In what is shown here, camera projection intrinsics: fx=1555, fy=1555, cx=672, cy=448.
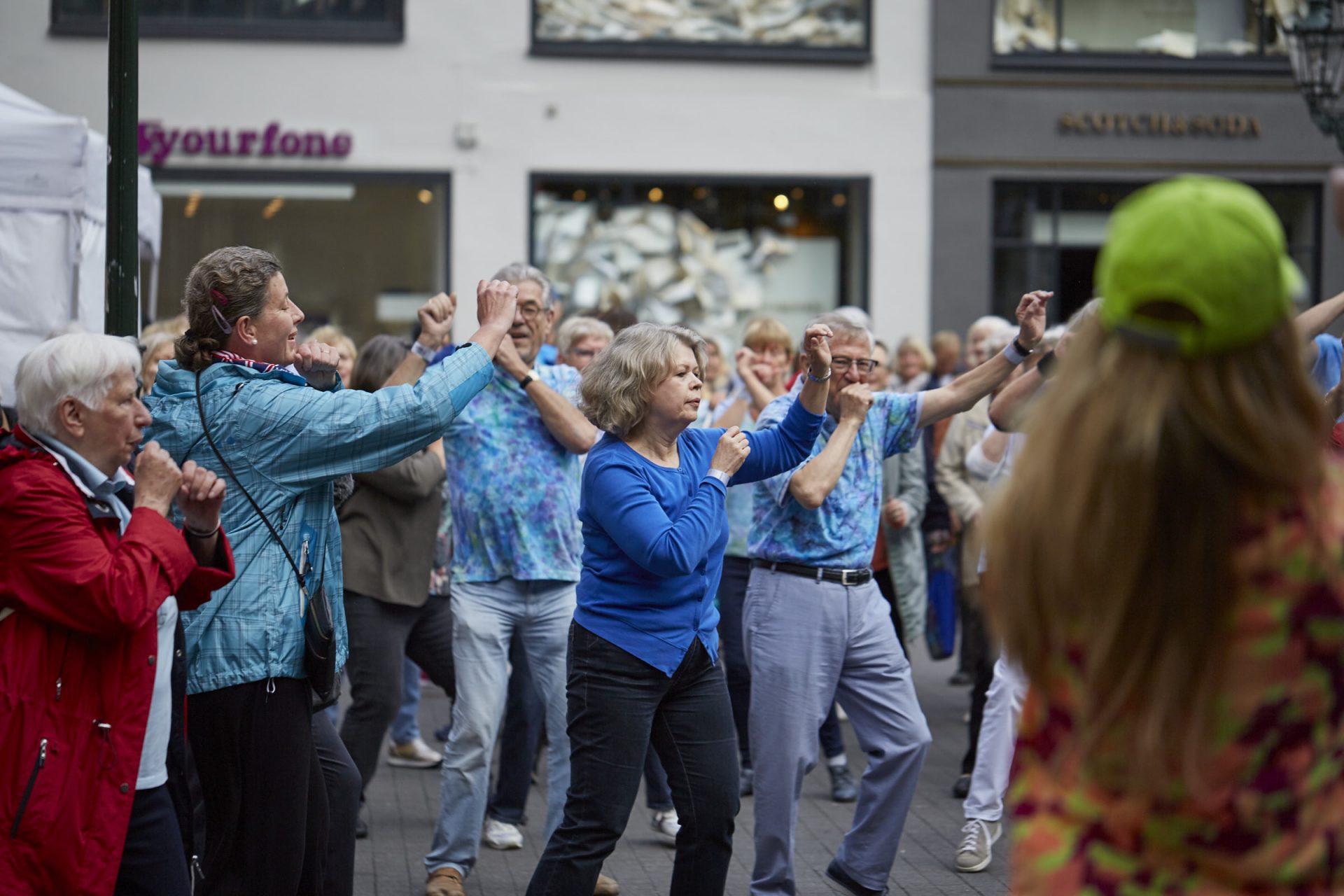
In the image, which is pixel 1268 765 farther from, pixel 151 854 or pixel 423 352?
pixel 423 352

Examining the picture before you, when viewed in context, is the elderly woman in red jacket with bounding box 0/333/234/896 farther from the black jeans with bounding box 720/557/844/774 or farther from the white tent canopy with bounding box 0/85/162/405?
the white tent canopy with bounding box 0/85/162/405

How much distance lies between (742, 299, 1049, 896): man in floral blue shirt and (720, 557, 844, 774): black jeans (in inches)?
82.9

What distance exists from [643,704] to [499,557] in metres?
1.57

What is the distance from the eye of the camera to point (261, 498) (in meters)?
3.94

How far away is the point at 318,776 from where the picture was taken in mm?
4195

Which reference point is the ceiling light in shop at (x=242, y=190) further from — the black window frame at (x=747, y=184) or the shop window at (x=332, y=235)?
the black window frame at (x=747, y=184)

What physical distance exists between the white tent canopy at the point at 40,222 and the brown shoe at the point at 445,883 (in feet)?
12.7

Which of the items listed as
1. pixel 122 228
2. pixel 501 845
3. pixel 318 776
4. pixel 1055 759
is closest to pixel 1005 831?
pixel 501 845

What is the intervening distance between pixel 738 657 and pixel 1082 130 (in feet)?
35.5

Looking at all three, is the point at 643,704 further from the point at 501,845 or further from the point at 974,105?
the point at 974,105

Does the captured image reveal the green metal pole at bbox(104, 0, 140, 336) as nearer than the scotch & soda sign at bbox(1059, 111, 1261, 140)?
Yes

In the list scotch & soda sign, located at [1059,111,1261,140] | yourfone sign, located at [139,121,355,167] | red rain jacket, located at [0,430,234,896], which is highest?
scotch & soda sign, located at [1059,111,1261,140]

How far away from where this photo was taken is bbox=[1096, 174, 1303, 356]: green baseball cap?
1979 millimetres

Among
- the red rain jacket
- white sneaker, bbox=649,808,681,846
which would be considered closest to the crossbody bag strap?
the red rain jacket
